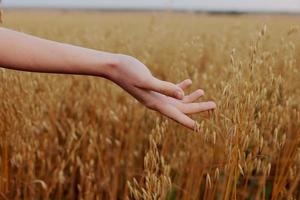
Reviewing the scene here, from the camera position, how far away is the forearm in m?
0.78

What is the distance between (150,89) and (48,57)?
0.16 meters

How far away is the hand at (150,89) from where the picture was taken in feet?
2.59

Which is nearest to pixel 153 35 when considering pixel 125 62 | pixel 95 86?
pixel 95 86

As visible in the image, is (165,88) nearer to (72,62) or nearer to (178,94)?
(178,94)

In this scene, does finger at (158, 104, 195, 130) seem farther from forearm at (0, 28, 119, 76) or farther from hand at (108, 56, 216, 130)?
forearm at (0, 28, 119, 76)

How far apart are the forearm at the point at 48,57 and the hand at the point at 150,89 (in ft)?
0.07

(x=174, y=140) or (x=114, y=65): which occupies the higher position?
(x=114, y=65)

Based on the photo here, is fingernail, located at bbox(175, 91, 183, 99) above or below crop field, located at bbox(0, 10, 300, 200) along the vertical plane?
above

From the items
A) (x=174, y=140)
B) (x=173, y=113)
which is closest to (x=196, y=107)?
(x=173, y=113)

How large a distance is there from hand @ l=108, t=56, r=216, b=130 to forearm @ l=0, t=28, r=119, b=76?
21 millimetres

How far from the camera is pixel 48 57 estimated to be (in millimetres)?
792

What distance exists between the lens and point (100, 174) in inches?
62.3

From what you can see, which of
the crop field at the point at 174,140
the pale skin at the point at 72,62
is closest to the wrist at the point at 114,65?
the pale skin at the point at 72,62

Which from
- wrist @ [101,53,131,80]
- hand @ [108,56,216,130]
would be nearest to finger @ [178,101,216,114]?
hand @ [108,56,216,130]
